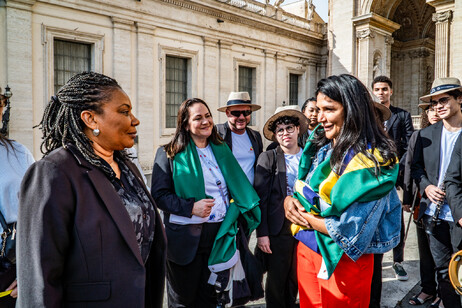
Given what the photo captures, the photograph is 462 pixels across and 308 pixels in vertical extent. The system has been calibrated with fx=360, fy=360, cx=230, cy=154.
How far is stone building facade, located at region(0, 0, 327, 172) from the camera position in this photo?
35.6ft

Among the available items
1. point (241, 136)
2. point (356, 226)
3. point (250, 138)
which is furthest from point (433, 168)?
point (356, 226)

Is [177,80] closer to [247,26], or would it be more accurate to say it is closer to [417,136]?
[247,26]

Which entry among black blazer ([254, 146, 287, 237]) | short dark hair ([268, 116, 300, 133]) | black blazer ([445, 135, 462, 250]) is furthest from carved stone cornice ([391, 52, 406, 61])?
black blazer ([254, 146, 287, 237])

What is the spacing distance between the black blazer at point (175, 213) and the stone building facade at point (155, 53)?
948cm

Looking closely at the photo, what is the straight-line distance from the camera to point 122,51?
12.9m

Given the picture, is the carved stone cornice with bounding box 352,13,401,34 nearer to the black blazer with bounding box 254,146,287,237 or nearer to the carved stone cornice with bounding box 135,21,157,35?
the carved stone cornice with bounding box 135,21,157,35

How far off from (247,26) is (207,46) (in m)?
2.79

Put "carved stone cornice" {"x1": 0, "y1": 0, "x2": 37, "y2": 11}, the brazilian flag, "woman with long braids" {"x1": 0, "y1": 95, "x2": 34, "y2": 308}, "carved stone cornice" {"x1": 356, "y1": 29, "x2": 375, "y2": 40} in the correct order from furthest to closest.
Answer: "carved stone cornice" {"x1": 356, "y1": 29, "x2": 375, "y2": 40} → "carved stone cornice" {"x1": 0, "y1": 0, "x2": 37, "y2": 11} → "woman with long braids" {"x1": 0, "y1": 95, "x2": 34, "y2": 308} → the brazilian flag

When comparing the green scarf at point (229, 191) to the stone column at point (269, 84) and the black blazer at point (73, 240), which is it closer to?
the black blazer at point (73, 240)

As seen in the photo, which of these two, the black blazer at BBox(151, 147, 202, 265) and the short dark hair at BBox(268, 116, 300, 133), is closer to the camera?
the black blazer at BBox(151, 147, 202, 265)

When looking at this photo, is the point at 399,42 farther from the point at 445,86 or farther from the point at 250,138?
the point at 250,138

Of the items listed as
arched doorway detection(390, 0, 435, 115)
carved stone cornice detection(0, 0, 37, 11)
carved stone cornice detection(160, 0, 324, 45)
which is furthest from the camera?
arched doorway detection(390, 0, 435, 115)

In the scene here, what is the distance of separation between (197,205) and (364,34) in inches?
665

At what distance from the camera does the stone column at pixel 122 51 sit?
12.7 metres
